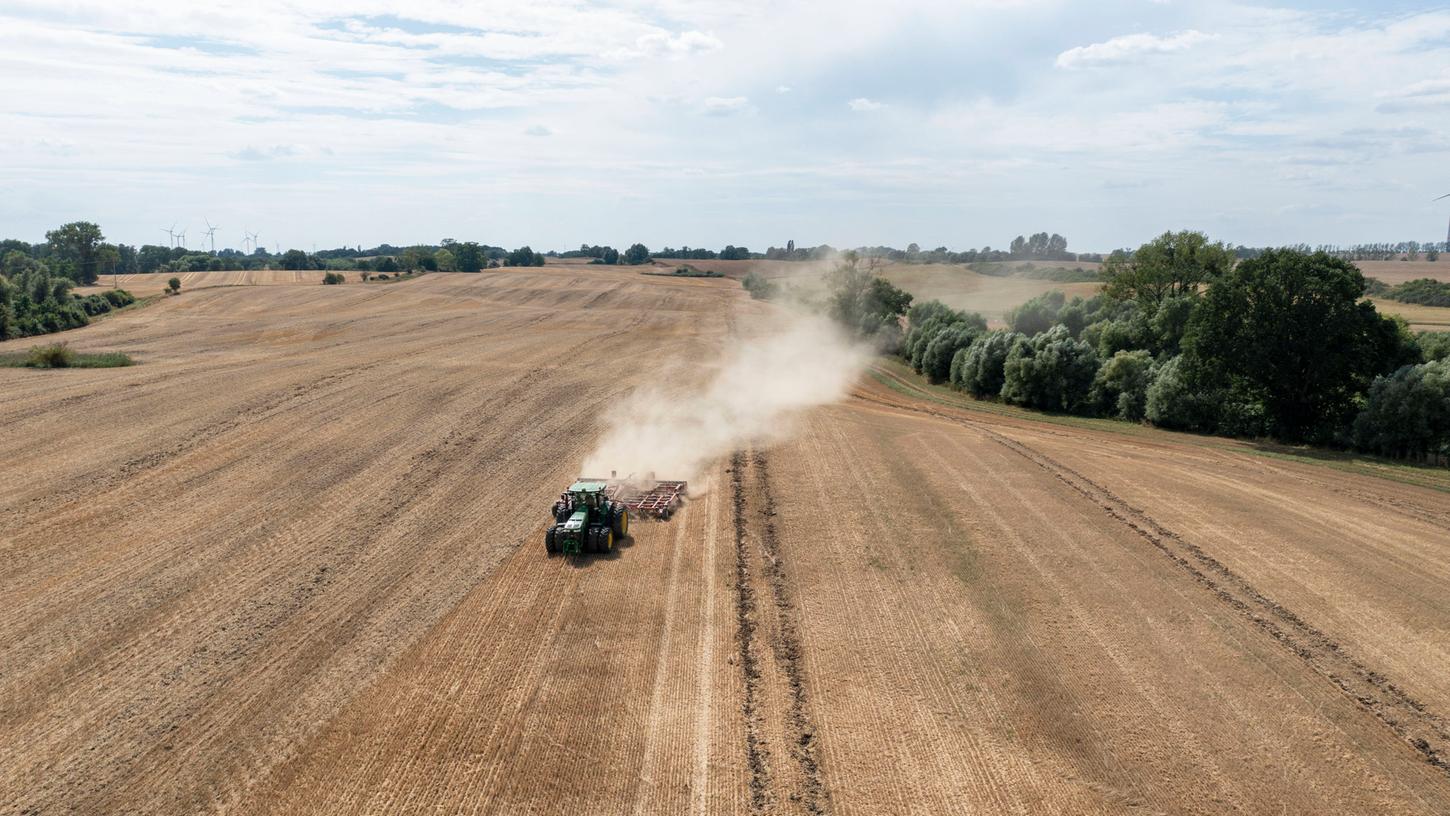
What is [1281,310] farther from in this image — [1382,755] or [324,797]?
[324,797]

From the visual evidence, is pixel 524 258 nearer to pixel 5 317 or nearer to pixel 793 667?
pixel 5 317

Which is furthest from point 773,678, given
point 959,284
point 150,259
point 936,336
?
point 150,259

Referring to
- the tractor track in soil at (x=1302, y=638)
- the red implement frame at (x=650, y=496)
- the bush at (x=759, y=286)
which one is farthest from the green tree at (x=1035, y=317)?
the red implement frame at (x=650, y=496)

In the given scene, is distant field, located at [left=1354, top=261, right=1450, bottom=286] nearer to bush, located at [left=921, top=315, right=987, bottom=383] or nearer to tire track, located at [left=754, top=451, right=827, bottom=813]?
bush, located at [left=921, top=315, right=987, bottom=383]

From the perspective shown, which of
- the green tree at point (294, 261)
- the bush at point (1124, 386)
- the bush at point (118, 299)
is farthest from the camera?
the green tree at point (294, 261)

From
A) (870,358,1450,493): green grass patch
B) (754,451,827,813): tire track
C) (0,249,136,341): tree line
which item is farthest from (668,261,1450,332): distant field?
(0,249,136,341): tree line

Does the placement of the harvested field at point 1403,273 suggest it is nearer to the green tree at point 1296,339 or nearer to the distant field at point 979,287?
the distant field at point 979,287
